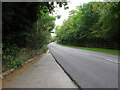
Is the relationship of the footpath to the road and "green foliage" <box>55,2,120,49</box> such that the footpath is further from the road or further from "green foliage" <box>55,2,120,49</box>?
"green foliage" <box>55,2,120,49</box>

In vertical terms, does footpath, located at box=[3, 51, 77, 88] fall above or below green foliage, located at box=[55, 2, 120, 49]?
below

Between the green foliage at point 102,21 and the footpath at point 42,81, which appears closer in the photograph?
A: the footpath at point 42,81

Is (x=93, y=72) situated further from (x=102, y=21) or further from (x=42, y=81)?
(x=102, y=21)

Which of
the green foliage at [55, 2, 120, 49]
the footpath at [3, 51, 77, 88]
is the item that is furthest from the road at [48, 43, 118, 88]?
the green foliage at [55, 2, 120, 49]

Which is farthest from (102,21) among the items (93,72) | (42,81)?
(42,81)

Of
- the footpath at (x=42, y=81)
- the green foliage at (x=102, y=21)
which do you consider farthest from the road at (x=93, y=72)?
the green foliage at (x=102, y=21)

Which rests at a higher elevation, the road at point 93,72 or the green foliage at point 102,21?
the green foliage at point 102,21

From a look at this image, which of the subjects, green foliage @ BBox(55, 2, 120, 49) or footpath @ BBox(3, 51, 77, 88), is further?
green foliage @ BBox(55, 2, 120, 49)

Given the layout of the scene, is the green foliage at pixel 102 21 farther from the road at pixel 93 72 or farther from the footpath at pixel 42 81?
the footpath at pixel 42 81

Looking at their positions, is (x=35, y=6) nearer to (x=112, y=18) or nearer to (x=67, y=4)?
(x=67, y=4)

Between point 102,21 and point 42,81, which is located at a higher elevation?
point 102,21

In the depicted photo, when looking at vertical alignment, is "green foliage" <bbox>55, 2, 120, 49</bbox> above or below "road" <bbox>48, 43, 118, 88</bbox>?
above

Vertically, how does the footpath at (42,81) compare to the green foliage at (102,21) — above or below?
below

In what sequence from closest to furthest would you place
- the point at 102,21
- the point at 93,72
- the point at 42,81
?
1. the point at 42,81
2. the point at 93,72
3. the point at 102,21
